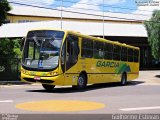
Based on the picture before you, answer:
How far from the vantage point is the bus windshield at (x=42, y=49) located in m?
20.1

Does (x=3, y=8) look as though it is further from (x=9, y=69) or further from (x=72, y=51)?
(x=72, y=51)

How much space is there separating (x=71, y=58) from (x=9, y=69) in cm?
1045

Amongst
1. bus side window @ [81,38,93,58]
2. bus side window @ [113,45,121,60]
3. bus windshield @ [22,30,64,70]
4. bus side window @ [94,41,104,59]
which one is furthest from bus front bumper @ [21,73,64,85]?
bus side window @ [113,45,121,60]

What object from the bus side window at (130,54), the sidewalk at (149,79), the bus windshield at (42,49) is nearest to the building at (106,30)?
the sidewalk at (149,79)

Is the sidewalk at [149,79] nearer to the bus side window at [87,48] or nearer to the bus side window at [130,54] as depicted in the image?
the bus side window at [130,54]

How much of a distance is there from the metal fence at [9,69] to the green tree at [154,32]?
15831mm

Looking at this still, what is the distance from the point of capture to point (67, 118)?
1133cm

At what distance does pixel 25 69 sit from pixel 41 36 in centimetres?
180

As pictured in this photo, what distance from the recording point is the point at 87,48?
75.3ft

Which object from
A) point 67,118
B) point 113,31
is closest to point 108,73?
point 67,118

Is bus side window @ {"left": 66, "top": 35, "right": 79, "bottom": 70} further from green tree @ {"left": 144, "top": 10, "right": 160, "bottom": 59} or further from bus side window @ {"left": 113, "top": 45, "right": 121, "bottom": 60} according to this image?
green tree @ {"left": 144, "top": 10, "right": 160, "bottom": 59}

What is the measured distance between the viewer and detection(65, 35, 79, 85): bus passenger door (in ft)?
67.9

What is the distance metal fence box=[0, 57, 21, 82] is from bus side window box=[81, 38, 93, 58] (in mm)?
8727

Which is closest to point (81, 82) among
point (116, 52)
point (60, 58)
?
point (60, 58)
